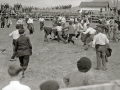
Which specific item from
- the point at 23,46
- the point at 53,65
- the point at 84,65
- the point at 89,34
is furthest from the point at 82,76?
the point at 89,34

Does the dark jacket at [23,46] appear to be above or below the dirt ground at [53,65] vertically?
above

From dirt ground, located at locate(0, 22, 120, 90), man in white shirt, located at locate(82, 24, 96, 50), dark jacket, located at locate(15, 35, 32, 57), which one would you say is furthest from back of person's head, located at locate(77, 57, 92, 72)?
man in white shirt, located at locate(82, 24, 96, 50)

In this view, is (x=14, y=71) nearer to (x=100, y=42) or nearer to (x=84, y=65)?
(x=84, y=65)

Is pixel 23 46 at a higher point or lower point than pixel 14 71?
lower

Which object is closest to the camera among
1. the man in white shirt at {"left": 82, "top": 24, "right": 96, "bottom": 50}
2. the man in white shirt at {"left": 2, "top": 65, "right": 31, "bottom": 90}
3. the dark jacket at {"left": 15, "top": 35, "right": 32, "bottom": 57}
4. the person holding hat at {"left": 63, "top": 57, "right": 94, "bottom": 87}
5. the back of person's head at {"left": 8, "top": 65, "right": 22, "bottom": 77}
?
the man in white shirt at {"left": 2, "top": 65, "right": 31, "bottom": 90}

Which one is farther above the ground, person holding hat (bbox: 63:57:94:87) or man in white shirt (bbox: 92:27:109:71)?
person holding hat (bbox: 63:57:94:87)

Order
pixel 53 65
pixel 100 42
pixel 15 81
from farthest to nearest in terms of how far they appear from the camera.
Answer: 1. pixel 53 65
2. pixel 100 42
3. pixel 15 81

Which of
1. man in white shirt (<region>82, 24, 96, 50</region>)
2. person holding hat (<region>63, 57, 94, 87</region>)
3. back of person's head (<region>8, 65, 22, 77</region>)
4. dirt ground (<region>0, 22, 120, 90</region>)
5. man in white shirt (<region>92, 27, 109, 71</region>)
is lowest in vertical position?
dirt ground (<region>0, 22, 120, 90</region>)

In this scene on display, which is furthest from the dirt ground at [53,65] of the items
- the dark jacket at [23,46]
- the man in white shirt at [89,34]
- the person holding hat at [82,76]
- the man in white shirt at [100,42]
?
the person holding hat at [82,76]

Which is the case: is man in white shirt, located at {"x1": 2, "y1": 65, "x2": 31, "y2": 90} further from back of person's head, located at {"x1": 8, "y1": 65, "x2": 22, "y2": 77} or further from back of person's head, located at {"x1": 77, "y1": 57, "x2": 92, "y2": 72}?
back of person's head, located at {"x1": 77, "y1": 57, "x2": 92, "y2": 72}

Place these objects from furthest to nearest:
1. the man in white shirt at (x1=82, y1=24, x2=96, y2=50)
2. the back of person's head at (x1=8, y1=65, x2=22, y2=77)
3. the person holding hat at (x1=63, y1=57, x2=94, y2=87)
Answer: the man in white shirt at (x1=82, y1=24, x2=96, y2=50)
the person holding hat at (x1=63, y1=57, x2=94, y2=87)
the back of person's head at (x1=8, y1=65, x2=22, y2=77)

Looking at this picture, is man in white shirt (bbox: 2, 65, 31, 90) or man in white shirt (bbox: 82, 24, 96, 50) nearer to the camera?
man in white shirt (bbox: 2, 65, 31, 90)

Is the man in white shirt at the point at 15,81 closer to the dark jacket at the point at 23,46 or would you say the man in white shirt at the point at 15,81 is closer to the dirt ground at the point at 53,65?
the dirt ground at the point at 53,65

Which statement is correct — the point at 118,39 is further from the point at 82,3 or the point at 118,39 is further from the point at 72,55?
the point at 82,3
